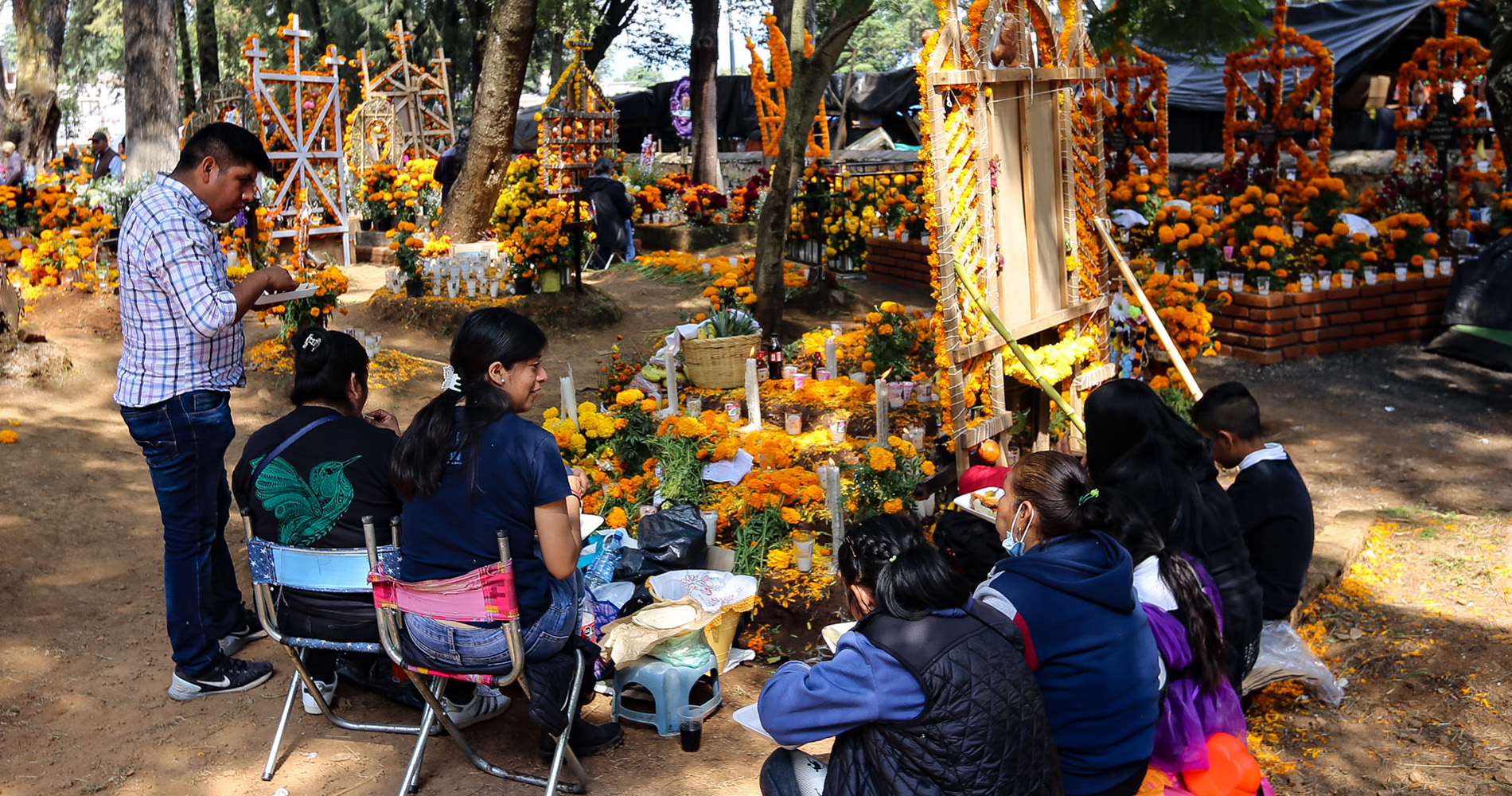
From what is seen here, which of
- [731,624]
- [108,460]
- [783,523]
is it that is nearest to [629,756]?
[731,624]

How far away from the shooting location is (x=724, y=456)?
5379mm

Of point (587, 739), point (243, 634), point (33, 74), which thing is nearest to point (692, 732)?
point (587, 739)

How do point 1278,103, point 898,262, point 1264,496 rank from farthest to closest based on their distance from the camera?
point 898,262
point 1278,103
point 1264,496

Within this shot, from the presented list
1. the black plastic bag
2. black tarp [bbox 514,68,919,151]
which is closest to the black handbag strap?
the black plastic bag

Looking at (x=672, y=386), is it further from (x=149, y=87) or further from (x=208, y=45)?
(x=208, y=45)

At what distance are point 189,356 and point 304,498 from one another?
2.80 feet

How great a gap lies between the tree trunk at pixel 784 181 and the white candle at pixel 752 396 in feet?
7.43

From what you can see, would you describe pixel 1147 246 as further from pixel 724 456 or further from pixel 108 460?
pixel 108 460

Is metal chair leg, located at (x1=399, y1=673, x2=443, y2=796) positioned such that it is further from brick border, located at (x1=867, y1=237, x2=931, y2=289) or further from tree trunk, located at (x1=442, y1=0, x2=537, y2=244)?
tree trunk, located at (x1=442, y1=0, x2=537, y2=244)

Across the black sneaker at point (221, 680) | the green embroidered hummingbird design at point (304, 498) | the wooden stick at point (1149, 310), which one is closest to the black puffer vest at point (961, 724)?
the green embroidered hummingbird design at point (304, 498)

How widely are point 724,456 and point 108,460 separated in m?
3.83

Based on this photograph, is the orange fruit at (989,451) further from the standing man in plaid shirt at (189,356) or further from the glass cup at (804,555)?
the standing man in plaid shirt at (189,356)

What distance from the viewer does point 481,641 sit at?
10.0 feet

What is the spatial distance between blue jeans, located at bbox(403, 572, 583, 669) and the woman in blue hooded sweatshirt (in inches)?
48.9
